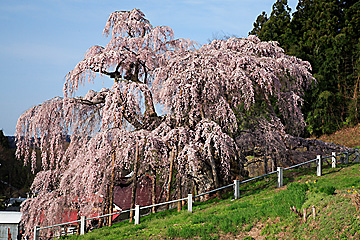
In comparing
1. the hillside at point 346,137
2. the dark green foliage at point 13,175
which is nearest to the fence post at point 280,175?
the hillside at point 346,137

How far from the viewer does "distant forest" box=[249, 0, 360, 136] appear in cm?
3353

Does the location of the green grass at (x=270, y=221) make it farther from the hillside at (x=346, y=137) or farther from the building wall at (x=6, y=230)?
the hillside at (x=346, y=137)

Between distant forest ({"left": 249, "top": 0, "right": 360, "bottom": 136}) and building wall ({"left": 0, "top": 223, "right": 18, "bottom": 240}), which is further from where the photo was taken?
distant forest ({"left": 249, "top": 0, "right": 360, "bottom": 136})

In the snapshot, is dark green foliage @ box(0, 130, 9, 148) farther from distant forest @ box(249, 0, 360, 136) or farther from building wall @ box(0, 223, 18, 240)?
distant forest @ box(249, 0, 360, 136)

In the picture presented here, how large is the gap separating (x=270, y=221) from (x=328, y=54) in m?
27.8

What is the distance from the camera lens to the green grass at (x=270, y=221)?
8.99 m

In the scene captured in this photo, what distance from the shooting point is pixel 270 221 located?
33.9 ft

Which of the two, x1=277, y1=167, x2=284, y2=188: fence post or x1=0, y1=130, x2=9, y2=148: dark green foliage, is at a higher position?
x1=0, y1=130, x2=9, y2=148: dark green foliage

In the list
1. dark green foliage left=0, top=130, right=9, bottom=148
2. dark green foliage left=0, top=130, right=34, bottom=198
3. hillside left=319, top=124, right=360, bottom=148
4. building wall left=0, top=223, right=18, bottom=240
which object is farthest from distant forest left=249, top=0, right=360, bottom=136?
dark green foliage left=0, top=130, right=9, bottom=148

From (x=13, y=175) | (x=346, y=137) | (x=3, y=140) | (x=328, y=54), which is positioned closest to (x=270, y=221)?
(x=346, y=137)

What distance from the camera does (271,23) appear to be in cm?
3888

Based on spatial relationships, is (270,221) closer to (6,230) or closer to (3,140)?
(6,230)

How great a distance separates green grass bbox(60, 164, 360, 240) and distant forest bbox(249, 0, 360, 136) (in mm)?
22073

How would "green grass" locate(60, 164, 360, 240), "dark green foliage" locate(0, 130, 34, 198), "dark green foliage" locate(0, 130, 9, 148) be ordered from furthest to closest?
1. "dark green foliage" locate(0, 130, 9, 148)
2. "dark green foliage" locate(0, 130, 34, 198)
3. "green grass" locate(60, 164, 360, 240)
